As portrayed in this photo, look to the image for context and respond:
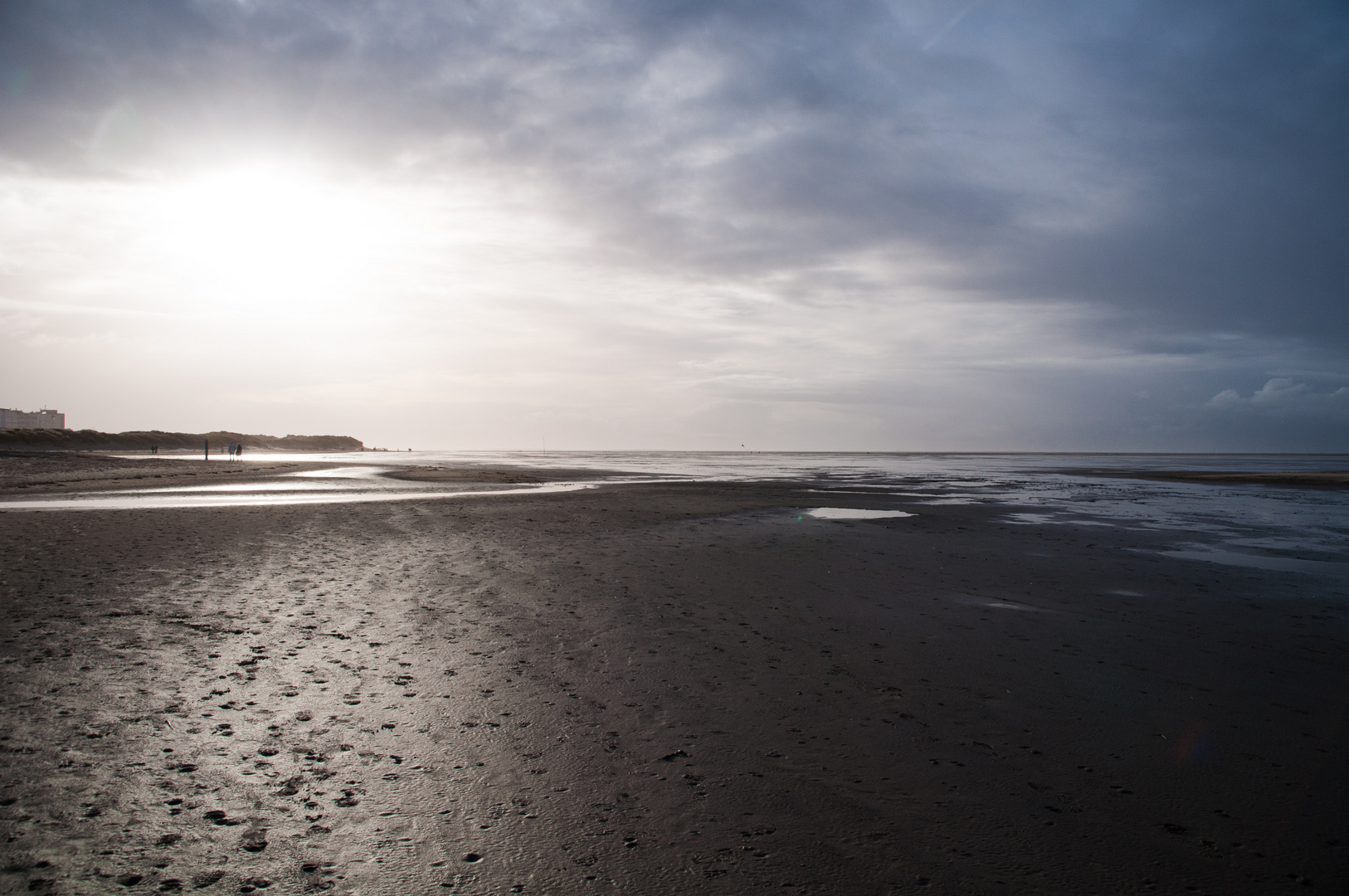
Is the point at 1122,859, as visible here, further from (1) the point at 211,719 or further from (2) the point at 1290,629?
(2) the point at 1290,629

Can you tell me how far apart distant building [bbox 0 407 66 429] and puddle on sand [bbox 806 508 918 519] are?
182 metres

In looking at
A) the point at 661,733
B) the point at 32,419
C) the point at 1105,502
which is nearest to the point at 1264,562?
the point at 661,733

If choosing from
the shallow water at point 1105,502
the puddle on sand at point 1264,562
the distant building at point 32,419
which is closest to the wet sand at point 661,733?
the puddle on sand at point 1264,562

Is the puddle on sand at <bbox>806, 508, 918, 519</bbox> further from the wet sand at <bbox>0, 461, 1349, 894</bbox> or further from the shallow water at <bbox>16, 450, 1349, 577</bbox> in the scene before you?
the wet sand at <bbox>0, 461, 1349, 894</bbox>

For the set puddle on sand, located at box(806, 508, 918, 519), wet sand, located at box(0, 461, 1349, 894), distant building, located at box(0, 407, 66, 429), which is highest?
distant building, located at box(0, 407, 66, 429)

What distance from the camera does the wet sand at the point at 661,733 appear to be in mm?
3785

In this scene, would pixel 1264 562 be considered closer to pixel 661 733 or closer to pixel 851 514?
pixel 851 514

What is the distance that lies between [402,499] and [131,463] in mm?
38610

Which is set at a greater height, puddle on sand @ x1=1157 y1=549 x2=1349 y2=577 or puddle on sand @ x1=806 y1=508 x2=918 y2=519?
puddle on sand @ x1=806 y1=508 x2=918 y2=519

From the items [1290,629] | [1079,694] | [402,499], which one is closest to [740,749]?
[1079,694]

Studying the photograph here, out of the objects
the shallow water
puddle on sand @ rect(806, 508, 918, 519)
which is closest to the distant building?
the shallow water

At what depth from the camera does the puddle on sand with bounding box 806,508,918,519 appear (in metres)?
23.3

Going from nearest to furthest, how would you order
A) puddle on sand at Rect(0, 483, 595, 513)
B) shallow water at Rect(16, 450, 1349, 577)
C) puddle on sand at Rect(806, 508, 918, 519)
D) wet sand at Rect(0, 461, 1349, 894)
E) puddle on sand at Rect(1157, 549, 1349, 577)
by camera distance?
wet sand at Rect(0, 461, 1349, 894), puddle on sand at Rect(1157, 549, 1349, 577), shallow water at Rect(16, 450, 1349, 577), puddle on sand at Rect(0, 483, 595, 513), puddle on sand at Rect(806, 508, 918, 519)

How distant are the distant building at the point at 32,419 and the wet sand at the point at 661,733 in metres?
187
